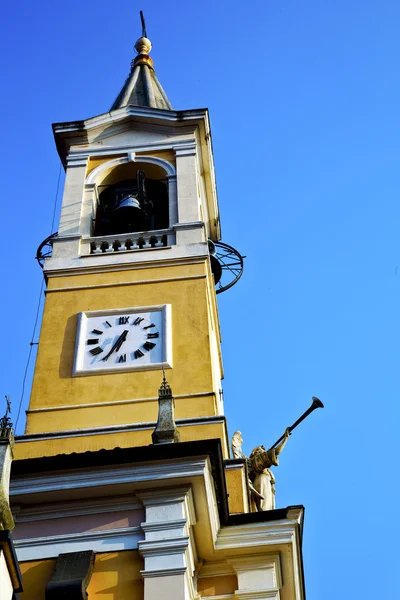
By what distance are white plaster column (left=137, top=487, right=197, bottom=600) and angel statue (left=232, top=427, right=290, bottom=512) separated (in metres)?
3.06

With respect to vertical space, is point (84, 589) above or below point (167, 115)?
below

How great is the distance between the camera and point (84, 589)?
41.9ft

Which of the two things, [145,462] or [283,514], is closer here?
[145,462]

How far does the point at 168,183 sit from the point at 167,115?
174 centimetres

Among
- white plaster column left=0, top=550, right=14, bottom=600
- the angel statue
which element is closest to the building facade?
the angel statue

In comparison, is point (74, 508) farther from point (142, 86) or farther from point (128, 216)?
point (142, 86)

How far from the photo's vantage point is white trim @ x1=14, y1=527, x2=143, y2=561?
13453 millimetres

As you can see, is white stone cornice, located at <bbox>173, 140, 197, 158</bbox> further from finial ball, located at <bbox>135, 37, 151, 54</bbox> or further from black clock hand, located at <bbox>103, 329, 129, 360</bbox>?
finial ball, located at <bbox>135, 37, 151, 54</bbox>

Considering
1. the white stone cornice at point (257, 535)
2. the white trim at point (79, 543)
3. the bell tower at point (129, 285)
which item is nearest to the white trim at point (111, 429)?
the bell tower at point (129, 285)

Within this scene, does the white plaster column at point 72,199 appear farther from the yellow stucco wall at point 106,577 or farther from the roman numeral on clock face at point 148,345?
the yellow stucco wall at point 106,577

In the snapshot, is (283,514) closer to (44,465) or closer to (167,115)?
(44,465)

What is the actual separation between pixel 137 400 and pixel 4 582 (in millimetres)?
6326

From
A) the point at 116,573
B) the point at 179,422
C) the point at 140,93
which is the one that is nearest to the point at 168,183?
the point at 140,93

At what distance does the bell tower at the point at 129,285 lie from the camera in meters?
17.1
